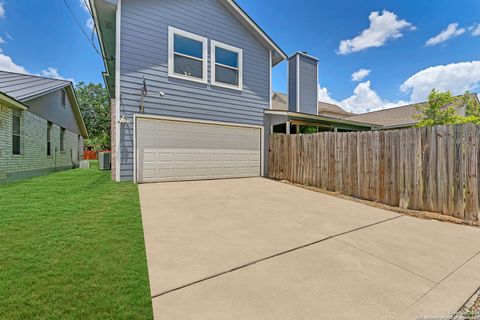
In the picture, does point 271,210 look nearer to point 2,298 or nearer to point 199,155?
point 2,298

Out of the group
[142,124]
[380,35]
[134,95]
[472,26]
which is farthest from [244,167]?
[472,26]

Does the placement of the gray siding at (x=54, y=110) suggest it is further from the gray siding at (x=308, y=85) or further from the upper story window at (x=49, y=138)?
the gray siding at (x=308, y=85)

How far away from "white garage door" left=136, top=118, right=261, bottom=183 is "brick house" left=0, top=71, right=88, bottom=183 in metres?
4.24

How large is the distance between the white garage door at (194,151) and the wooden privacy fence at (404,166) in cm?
249

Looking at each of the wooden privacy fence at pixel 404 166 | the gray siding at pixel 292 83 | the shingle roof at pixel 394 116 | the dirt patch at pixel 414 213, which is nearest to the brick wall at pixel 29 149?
the wooden privacy fence at pixel 404 166

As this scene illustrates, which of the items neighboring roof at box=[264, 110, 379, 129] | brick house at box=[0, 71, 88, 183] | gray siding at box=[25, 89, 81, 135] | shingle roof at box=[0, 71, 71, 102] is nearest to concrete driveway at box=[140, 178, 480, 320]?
neighboring roof at box=[264, 110, 379, 129]

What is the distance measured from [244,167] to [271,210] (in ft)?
15.4

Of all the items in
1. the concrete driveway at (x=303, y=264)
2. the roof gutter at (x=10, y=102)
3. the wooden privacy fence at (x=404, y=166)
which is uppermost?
the roof gutter at (x=10, y=102)

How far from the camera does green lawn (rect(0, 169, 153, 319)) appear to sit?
159 cm

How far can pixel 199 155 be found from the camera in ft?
26.6

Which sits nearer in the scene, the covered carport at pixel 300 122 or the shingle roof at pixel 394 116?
the covered carport at pixel 300 122

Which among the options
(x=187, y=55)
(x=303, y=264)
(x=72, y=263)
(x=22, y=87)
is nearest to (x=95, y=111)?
(x=22, y=87)

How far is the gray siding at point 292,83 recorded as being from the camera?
1370 centimetres

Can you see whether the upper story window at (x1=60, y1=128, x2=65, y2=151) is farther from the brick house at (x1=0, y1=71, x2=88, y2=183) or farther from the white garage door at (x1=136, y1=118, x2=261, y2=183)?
the white garage door at (x1=136, y1=118, x2=261, y2=183)
